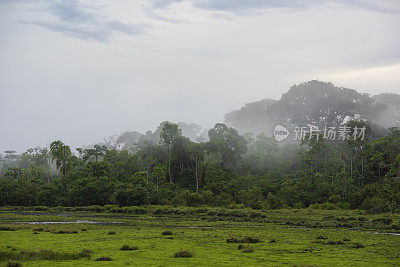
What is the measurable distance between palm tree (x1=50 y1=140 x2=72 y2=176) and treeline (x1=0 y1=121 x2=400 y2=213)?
8.9 inches

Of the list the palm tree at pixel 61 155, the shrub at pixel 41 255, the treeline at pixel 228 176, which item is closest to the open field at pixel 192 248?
the shrub at pixel 41 255

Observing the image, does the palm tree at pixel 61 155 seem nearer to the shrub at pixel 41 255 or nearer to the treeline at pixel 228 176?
the treeline at pixel 228 176

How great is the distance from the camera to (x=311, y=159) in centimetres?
7800

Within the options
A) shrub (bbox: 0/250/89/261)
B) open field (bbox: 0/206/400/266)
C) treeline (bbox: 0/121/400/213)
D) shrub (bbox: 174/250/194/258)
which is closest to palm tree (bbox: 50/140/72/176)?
treeline (bbox: 0/121/400/213)

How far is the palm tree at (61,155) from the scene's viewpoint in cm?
9012

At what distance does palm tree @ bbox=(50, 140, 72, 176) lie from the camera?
9012 cm

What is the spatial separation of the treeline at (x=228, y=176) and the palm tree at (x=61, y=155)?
23 centimetres

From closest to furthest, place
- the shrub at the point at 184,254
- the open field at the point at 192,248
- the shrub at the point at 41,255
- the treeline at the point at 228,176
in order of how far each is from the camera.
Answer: the open field at the point at 192,248 < the shrub at the point at 41,255 < the shrub at the point at 184,254 < the treeline at the point at 228,176

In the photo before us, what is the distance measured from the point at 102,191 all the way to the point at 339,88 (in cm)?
6920

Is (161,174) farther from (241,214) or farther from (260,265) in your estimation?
(260,265)

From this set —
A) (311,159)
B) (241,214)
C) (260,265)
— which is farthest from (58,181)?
(260,265)

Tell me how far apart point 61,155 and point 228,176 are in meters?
40.2

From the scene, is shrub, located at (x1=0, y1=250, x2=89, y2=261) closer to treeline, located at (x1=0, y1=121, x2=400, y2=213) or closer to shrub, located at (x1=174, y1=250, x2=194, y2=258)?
shrub, located at (x1=174, y1=250, x2=194, y2=258)

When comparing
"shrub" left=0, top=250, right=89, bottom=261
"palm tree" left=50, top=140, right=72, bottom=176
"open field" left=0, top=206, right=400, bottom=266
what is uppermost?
"palm tree" left=50, top=140, right=72, bottom=176
